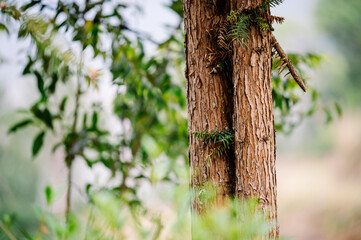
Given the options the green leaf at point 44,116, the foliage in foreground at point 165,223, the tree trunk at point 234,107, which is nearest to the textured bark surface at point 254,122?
the tree trunk at point 234,107

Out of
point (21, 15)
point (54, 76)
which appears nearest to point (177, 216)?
point (21, 15)

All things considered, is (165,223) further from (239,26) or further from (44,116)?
(44,116)

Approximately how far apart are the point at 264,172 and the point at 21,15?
25.7 inches

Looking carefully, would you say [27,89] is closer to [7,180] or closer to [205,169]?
[7,180]

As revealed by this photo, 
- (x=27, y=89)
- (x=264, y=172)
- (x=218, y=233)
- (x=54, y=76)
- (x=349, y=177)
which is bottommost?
(x=218, y=233)

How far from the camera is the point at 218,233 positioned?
29 cm

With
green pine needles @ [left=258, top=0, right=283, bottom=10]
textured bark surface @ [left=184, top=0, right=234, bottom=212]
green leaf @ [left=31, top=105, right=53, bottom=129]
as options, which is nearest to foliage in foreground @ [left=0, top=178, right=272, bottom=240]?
textured bark surface @ [left=184, top=0, right=234, bottom=212]

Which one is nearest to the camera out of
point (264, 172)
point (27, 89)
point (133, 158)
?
point (264, 172)

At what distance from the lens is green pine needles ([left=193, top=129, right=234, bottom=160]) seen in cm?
56

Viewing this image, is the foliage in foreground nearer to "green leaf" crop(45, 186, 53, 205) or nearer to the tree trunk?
"green leaf" crop(45, 186, 53, 205)

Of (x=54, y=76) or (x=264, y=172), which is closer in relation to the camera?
(x=264, y=172)

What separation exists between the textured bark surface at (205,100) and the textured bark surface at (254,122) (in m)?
0.03

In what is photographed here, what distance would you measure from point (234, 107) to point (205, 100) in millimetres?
50

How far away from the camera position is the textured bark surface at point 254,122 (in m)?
0.54
